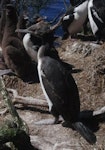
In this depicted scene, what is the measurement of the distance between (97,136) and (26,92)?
170 centimetres

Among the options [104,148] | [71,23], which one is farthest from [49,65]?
Answer: [71,23]

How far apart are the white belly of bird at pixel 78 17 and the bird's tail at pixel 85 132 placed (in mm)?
3781

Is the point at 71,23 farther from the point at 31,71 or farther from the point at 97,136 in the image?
the point at 97,136

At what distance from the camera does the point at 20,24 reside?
850 centimetres

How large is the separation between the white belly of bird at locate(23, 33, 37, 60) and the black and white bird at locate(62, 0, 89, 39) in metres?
1.70

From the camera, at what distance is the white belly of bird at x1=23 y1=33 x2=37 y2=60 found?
7.82 metres

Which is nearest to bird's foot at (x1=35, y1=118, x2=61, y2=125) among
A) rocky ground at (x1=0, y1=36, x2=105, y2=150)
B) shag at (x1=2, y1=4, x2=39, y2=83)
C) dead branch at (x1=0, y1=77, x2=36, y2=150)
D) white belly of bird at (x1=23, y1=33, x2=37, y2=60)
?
rocky ground at (x1=0, y1=36, x2=105, y2=150)

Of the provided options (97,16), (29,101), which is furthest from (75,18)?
(29,101)

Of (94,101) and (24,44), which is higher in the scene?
(24,44)

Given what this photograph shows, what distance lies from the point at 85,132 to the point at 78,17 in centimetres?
401

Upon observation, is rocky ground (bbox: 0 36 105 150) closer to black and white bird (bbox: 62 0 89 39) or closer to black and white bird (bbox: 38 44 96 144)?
black and white bird (bbox: 38 44 96 144)

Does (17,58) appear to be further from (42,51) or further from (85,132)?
(85,132)

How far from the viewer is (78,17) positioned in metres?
9.47

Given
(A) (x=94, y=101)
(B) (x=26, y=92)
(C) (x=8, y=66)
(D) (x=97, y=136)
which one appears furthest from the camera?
(C) (x=8, y=66)
